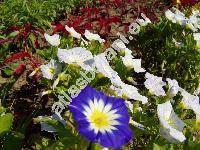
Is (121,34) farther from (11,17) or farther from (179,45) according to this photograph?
(11,17)

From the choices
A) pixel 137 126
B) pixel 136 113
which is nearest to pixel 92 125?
pixel 137 126

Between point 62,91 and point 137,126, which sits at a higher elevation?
point 62,91

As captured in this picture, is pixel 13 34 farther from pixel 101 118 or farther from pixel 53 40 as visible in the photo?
pixel 101 118

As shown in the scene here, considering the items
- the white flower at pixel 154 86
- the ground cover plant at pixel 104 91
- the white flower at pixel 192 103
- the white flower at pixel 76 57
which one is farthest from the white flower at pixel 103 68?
the white flower at pixel 192 103

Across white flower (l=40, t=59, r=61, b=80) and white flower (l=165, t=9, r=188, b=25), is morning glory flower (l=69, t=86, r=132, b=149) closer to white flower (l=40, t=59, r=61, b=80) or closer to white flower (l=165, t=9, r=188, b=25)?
white flower (l=40, t=59, r=61, b=80)

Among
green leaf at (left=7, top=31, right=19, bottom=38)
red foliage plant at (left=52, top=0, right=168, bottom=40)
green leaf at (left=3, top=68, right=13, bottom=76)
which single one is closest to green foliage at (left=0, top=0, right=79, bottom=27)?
red foliage plant at (left=52, top=0, right=168, bottom=40)

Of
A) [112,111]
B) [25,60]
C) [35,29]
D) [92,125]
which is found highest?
[35,29]
